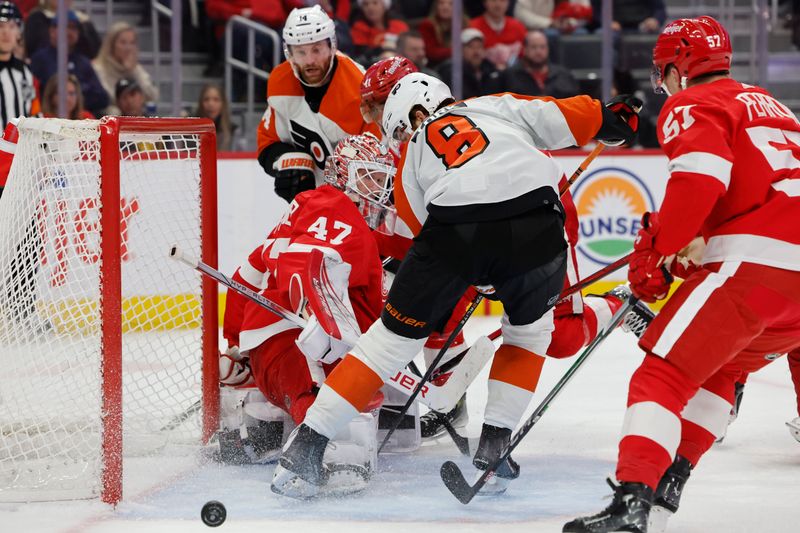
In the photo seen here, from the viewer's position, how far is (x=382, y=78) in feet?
10.4

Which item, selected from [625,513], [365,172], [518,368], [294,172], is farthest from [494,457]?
[294,172]

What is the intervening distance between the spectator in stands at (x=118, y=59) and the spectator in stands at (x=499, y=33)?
1706mm

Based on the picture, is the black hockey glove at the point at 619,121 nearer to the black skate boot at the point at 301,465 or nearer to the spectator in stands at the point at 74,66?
the black skate boot at the point at 301,465

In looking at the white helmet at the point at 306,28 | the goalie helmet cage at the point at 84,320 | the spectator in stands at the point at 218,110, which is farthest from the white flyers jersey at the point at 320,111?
the spectator in stands at the point at 218,110

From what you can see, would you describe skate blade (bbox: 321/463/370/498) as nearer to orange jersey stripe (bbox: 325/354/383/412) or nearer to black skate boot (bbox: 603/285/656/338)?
orange jersey stripe (bbox: 325/354/383/412)

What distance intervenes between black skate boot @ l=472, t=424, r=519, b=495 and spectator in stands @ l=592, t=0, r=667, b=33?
398 cm

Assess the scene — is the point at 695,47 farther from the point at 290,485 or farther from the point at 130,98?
the point at 130,98

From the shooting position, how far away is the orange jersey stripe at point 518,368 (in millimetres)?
2809

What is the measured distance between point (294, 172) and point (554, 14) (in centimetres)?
323

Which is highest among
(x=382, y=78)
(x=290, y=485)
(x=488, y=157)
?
(x=382, y=78)

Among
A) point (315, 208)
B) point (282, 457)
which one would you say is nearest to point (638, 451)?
point (282, 457)

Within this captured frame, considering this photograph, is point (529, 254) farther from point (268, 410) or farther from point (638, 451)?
point (268, 410)

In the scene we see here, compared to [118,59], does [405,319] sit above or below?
below

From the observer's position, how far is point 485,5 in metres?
6.36
